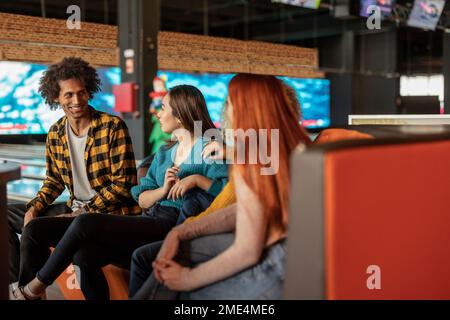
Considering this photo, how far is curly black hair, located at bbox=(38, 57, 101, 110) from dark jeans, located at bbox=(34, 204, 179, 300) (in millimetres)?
740

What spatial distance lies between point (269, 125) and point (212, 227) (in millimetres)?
361

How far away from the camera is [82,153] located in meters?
2.63

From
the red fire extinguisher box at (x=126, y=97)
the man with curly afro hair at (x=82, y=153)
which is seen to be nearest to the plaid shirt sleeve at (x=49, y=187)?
the man with curly afro hair at (x=82, y=153)

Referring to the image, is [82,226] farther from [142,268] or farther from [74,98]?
[74,98]

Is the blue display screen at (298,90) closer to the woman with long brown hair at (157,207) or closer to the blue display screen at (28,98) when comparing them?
the blue display screen at (28,98)

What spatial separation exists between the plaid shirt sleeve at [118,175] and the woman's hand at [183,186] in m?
0.34

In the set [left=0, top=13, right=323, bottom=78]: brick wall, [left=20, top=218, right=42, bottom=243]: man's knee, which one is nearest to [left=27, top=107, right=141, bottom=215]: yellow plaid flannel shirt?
[left=20, top=218, right=42, bottom=243]: man's knee

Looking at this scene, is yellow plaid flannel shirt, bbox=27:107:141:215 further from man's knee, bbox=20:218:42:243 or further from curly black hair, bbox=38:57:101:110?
man's knee, bbox=20:218:42:243

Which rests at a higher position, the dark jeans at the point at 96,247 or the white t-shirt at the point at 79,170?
the white t-shirt at the point at 79,170

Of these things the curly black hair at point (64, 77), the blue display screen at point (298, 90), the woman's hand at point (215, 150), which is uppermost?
the blue display screen at point (298, 90)

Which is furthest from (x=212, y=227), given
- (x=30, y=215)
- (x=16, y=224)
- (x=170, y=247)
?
(x=16, y=224)

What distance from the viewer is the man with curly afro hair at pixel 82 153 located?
2590mm
